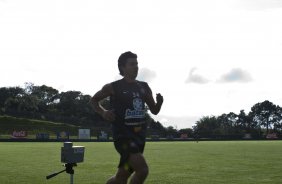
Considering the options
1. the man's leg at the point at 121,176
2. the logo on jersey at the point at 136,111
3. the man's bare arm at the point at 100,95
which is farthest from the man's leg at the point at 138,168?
the man's bare arm at the point at 100,95

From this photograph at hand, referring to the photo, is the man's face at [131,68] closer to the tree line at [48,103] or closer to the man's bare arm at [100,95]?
the man's bare arm at [100,95]

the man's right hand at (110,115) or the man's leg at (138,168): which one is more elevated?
the man's right hand at (110,115)

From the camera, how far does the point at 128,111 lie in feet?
21.6

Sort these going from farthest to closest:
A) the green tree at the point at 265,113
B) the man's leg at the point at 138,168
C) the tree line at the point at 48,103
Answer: the green tree at the point at 265,113 < the tree line at the point at 48,103 < the man's leg at the point at 138,168

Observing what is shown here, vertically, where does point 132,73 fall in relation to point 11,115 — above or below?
below

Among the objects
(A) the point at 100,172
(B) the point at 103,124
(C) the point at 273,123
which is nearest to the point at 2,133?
(B) the point at 103,124

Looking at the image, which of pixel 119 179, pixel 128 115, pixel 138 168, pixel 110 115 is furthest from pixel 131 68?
pixel 119 179

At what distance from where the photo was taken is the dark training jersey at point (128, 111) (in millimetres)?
6520

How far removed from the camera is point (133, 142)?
6426 mm

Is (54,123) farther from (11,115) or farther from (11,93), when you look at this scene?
(11,93)

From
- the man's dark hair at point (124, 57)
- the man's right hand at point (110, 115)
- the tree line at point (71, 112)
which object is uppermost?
the tree line at point (71, 112)

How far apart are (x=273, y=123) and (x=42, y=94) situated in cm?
7985

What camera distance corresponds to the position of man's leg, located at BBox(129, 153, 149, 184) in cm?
621

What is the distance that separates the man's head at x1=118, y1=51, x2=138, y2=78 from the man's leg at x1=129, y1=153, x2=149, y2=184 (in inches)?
46.4
